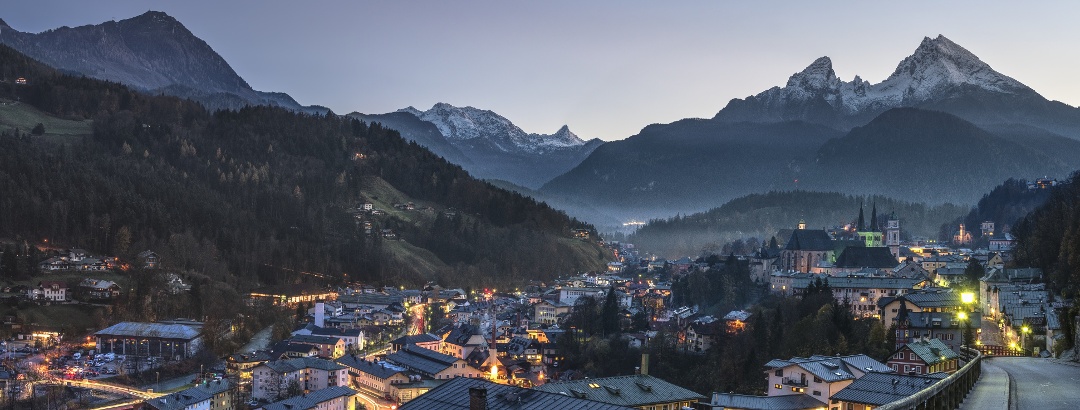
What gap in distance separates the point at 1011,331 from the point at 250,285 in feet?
243

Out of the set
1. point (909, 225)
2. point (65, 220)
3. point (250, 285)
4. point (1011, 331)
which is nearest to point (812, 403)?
point (1011, 331)

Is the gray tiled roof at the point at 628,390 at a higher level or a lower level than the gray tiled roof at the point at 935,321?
lower

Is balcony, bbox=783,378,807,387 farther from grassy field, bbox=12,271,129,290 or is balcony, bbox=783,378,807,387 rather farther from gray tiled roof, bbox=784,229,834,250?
grassy field, bbox=12,271,129,290

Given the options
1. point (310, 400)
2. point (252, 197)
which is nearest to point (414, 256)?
point (252, 197)

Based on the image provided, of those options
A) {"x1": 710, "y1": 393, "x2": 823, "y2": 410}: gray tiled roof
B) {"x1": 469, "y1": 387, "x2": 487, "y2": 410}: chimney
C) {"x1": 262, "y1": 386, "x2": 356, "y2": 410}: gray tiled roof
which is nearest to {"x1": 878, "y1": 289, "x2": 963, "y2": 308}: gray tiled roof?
{"x1": 710, "y1": 393, "x2": 823, "y2": 410}: gray tiled roof

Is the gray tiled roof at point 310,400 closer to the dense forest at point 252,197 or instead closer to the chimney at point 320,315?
the chimney at point 320,315

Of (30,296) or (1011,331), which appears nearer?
(1011,331)

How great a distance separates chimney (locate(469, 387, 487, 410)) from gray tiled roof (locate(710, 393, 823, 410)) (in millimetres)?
20870

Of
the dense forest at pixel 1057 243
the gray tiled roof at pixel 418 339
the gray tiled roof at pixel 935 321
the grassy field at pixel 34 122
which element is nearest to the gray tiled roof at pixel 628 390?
the gray tiled roof at pixel 935 321

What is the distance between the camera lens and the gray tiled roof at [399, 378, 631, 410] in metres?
25.5

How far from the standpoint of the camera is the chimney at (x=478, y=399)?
26031 mm

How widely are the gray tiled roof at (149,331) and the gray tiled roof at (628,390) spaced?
42953mm

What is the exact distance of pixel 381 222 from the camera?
14275cm

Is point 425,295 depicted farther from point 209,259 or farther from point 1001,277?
point 1001,277
